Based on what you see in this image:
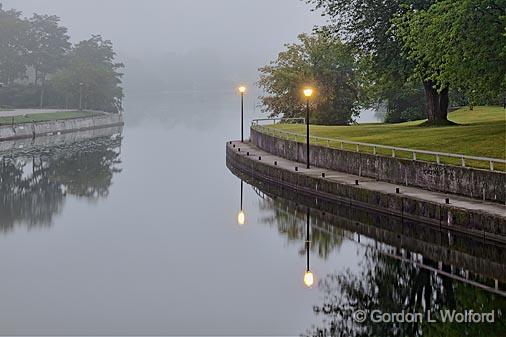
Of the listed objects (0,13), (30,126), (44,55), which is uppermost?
(0,13)

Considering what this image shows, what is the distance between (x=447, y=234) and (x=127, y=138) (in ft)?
246

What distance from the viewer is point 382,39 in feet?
167

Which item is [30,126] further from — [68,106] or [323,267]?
[323,267]

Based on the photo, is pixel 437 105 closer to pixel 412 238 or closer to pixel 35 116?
pixel 412 238

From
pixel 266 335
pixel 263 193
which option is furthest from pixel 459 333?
pixel 263 193

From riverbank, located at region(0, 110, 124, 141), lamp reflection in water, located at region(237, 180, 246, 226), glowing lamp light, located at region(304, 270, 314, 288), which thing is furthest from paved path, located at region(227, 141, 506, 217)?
riverbank, located at region(0, 110, 124, 141)

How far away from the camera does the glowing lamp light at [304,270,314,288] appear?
942 inches

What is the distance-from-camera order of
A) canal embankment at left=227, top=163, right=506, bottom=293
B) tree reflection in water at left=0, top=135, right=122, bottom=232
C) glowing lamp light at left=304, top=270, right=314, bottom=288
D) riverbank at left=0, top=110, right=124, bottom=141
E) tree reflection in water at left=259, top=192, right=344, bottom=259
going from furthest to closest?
riverbank at left=0, top=110, right=124, bottom=141 < tree reflection in water at left=0, top=135, right=122, bottom=232 < tree reflection in water at left=259, top=192, right=344, bottom=259 < canal embankment at left=227, top=163, right=506, bottom=293 < glowing lamp light at left=304, top=270, right=314, bottom=288

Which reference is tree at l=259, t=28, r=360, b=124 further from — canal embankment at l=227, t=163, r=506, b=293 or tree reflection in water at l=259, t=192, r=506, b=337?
tree reflection in water at l=259, t=192, r=506, b=337

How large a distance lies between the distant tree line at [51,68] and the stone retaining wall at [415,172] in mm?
87720

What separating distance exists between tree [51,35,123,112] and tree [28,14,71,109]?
7.17 ft

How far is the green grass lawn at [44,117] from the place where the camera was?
95.4m

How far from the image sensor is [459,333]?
1864 centimetres

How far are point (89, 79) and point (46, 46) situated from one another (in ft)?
75.4
